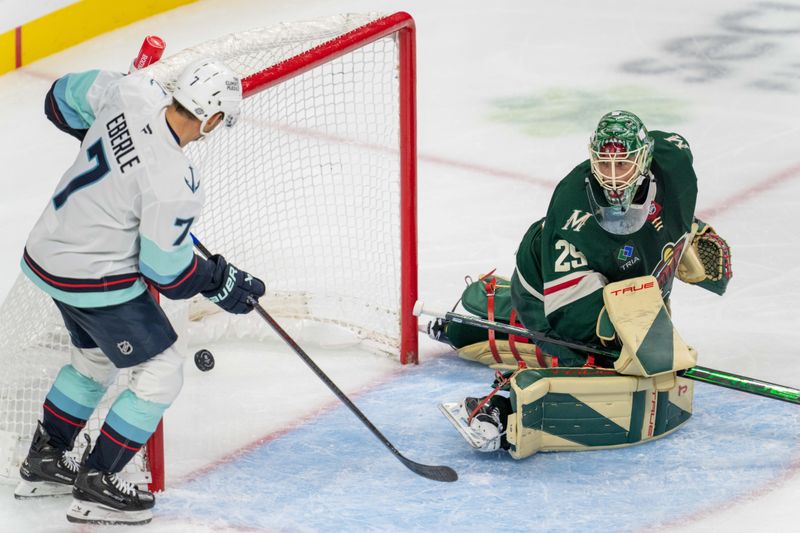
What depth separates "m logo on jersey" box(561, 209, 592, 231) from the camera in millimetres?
3475

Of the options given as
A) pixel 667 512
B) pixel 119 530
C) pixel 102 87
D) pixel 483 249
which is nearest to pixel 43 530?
pixel 119 530

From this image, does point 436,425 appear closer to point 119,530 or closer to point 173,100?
point 119,530

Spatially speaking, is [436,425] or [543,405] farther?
[436,425]

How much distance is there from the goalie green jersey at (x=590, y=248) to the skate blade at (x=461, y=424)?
30 cm

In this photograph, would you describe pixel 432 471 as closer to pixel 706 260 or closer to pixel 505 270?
pixel 706 260

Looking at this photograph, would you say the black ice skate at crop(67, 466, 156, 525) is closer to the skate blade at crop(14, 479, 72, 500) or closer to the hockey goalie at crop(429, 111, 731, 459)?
the skate blade at crop(14, 479, 72, 500)

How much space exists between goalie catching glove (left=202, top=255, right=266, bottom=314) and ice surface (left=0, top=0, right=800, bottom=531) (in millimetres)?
486

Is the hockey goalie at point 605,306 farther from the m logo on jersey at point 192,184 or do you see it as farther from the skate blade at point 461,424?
the m logo on jersey at point 192,184

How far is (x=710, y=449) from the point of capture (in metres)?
3.60

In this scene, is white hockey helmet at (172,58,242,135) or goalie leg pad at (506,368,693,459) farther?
goalie leg pad at (506,368,693,459)

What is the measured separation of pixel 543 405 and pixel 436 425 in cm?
35

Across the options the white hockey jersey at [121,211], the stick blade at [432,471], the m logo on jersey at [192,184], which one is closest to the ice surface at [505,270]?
the stick blade at [432,471]

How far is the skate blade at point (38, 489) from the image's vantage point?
336cm

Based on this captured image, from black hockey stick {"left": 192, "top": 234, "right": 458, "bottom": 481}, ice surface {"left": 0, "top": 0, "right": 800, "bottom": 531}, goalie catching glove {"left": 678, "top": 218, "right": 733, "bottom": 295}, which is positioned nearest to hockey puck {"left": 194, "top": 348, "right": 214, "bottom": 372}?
ice surface {"left": 0, "top": 0, "right": 800, "bottom": 531}
